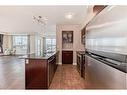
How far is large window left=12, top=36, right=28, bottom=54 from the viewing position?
59.0ft

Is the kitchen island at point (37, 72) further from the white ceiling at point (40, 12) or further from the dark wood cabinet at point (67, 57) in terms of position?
the dark wood cabinet at point (67, 57)

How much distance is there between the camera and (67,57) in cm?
1009

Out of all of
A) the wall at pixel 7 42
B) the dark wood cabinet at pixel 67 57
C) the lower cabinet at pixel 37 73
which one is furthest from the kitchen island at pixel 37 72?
the wall at pixel 7 42

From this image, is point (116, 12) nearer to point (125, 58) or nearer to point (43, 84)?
point (125, 58)

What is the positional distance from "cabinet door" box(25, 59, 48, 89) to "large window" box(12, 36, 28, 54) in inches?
540

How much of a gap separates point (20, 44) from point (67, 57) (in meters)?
9.29

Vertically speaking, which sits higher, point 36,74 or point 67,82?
point 36,74

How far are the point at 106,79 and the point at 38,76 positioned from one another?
10.9 ft

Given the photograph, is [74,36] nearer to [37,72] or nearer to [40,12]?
[40,12]

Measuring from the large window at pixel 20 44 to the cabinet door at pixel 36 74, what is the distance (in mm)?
13715

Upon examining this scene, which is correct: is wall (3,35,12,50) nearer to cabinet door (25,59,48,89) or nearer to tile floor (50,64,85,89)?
tile floor (50,64,85,89)

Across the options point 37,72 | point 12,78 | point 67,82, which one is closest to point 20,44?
point 12,78

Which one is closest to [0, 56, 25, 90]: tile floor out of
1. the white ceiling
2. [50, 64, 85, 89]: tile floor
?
[50, 64, 85, 89]: tile floor
